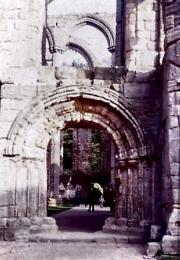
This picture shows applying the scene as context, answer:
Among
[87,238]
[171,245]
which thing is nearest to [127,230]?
[87,238]

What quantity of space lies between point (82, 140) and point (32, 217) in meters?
18.3

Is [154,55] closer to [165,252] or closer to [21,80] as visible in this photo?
[21,80]

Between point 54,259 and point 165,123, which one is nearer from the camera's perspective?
point 54,259

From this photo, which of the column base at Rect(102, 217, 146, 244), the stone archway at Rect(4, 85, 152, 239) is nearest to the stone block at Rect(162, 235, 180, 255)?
the column base at Rect(102, 217, 146, 244)

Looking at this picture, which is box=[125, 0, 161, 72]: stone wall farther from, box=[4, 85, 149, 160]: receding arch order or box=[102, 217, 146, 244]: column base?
box=[102, 217, 146, 244]: column base

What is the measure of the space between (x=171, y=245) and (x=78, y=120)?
3.53 m

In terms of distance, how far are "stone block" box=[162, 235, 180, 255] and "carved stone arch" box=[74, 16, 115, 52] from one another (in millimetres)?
13582

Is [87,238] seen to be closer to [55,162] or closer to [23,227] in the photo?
[23,227]

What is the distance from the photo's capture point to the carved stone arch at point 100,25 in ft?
67.4

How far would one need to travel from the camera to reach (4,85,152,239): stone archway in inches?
363

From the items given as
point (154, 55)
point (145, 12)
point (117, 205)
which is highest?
point (145, 12)

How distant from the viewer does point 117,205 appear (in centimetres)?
965

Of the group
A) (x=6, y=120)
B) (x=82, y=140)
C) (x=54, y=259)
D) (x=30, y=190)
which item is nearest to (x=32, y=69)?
(x=6, y=120)

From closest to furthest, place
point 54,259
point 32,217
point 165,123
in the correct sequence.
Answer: point 54,259, point 165,123, point 32,217
